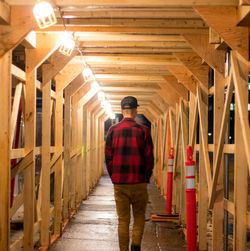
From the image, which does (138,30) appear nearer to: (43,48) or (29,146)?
(43,48)

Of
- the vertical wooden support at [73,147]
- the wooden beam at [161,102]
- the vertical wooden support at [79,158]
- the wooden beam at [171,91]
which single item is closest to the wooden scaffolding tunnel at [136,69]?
the vertical wooden support at [73,147]

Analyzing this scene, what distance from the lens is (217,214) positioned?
17.4 ft

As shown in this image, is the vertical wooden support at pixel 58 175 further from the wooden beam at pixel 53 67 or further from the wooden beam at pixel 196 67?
the wooden beam at pixel 196 67

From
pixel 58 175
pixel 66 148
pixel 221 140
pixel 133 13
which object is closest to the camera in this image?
pixel 221 140

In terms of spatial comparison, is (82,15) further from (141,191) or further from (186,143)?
(186,143)

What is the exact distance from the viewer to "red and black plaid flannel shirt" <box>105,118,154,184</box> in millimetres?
4883

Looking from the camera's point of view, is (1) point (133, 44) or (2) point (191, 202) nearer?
(2) point (191, 202)

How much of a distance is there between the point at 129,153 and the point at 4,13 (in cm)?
208

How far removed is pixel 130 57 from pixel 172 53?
3.60ft

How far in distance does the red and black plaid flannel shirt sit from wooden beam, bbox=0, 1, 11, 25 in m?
1.72

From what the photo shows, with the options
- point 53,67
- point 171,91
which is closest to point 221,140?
point 53,67

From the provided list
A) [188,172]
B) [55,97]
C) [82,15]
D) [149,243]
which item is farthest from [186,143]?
[82,15]

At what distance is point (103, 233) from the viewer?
7602 millimetres

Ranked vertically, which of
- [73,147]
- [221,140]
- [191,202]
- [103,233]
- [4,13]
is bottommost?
[103,233]
